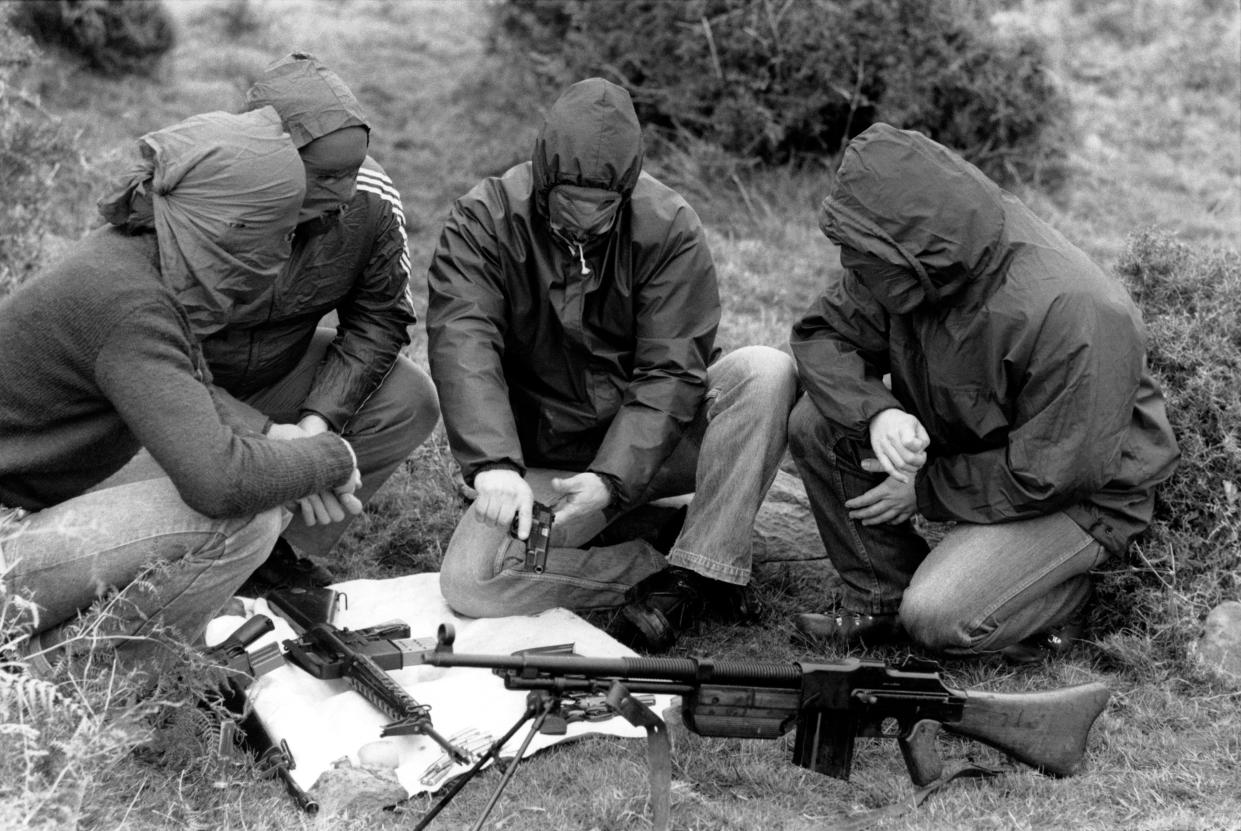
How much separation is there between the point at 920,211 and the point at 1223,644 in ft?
6.07

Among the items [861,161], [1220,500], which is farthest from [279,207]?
[1220,500]

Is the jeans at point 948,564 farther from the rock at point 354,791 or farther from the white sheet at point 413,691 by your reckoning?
the rock at point 354,791

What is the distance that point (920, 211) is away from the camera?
13.3ft

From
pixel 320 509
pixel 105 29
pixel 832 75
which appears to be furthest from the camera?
pixel 105 29

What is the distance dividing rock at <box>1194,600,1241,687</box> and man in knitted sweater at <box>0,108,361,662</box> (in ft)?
9.97

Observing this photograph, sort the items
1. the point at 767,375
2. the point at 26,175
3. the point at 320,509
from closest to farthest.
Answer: the point at 320,509
the point at 767,375
the point at 26,175

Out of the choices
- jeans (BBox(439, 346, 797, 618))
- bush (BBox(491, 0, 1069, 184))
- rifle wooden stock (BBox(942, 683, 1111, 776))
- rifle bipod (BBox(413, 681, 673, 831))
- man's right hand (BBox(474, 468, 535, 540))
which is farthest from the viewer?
bush (BBox(491, 0, 1069, 184))

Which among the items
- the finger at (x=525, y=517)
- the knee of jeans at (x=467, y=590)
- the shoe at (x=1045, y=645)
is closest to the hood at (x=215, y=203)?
the finger at (x=525, y=517)

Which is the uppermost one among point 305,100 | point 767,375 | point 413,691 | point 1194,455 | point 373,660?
point 305,100

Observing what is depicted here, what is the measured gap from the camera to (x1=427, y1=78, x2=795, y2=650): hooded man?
4352 millimetres

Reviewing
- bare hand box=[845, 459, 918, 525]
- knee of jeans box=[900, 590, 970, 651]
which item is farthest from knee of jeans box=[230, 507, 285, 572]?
knee of jeans box=[900, 590, 970, 651]

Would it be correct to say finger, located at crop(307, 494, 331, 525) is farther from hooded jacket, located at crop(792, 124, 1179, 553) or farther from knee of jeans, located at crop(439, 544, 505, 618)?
hooded jacket, located at crop(792, 124, 1179, 553)

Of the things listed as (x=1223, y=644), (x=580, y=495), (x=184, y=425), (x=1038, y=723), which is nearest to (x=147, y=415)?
(x=184, y=425)

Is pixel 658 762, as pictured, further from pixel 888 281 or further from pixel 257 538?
pixel 888 281
